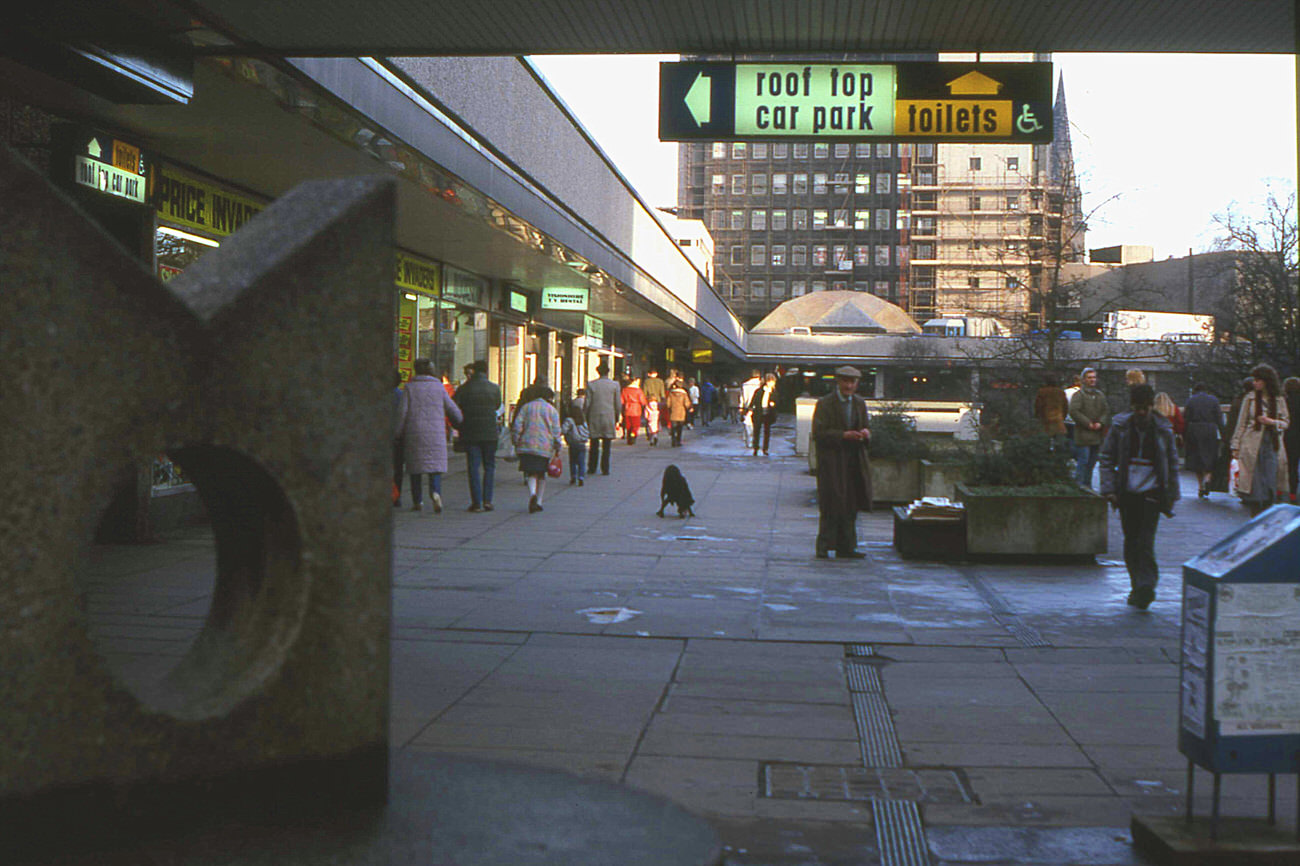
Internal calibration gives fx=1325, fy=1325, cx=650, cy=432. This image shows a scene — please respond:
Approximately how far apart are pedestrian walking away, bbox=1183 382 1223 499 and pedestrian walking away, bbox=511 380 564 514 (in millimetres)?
9021

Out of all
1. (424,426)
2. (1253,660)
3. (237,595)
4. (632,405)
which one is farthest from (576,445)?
(1253,660)

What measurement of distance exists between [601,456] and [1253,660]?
17869mm

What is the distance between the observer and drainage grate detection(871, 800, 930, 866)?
4.07 meters

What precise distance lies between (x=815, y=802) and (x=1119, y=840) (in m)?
1.00

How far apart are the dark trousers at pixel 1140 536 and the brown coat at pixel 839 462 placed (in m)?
2.60

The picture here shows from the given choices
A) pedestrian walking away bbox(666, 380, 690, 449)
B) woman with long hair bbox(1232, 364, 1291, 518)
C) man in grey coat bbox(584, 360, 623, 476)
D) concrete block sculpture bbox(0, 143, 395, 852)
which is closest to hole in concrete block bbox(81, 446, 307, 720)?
concrete block sculpture bbox(0, 143, 395, 852)

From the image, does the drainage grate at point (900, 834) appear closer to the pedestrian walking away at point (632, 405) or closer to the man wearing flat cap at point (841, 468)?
the man wearing flat cap at point (841, 468)

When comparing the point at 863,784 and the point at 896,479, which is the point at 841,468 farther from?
the point at 863,784

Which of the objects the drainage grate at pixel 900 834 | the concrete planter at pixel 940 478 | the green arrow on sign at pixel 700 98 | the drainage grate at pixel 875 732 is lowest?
the drainage grate at pixel 875 732

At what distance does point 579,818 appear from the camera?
4.00 m

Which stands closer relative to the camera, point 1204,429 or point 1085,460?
point 1085,460

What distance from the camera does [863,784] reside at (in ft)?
15.9

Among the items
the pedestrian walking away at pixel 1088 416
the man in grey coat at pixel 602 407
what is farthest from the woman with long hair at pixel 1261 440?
the man in grey coat at pixel 602 407

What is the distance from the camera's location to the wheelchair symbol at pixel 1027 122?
8.80 m
